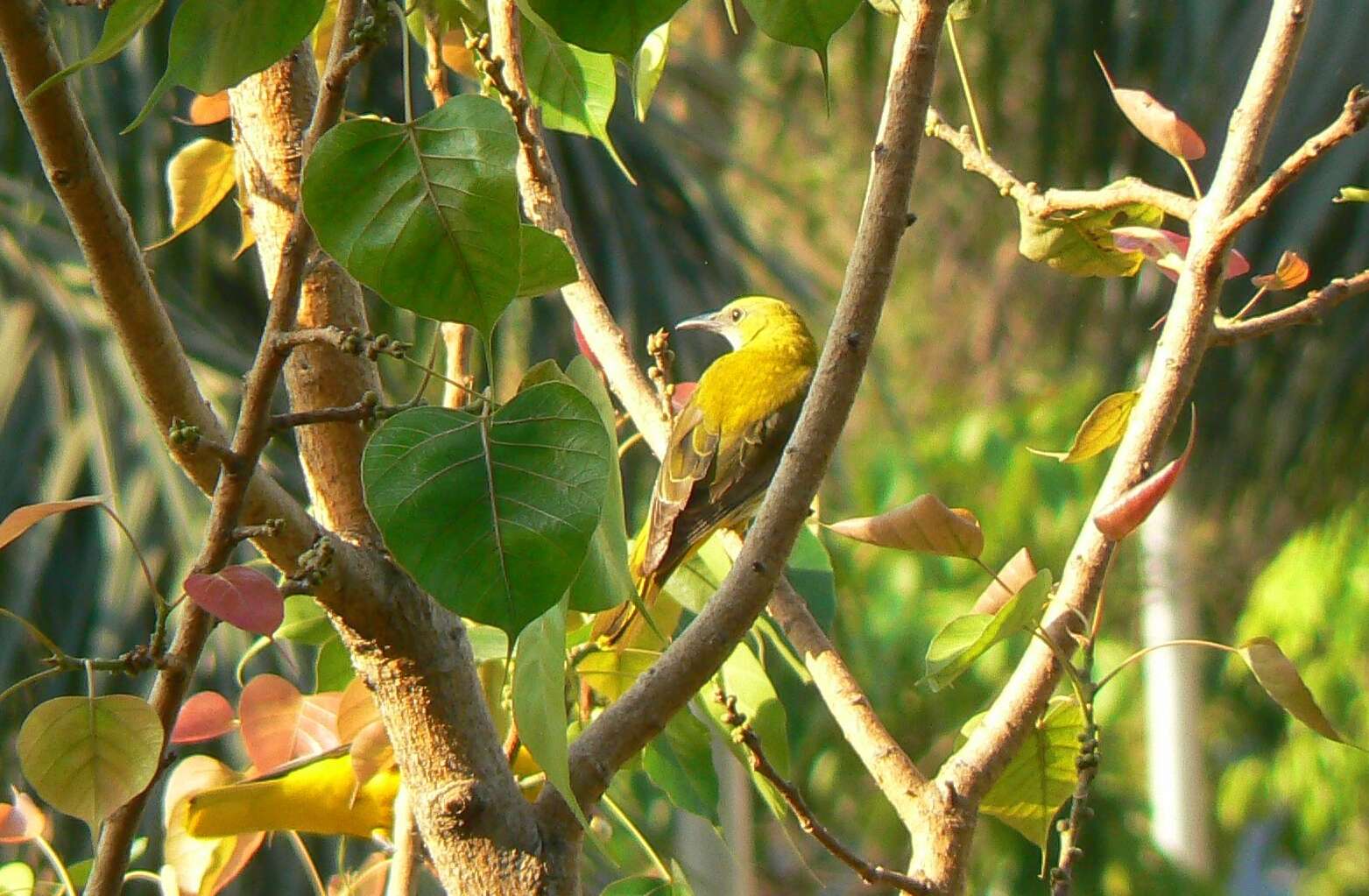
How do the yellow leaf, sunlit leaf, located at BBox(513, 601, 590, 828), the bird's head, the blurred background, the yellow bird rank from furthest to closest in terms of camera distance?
the blurred background < the bird's head < the yellow bird < the yellow leaf < sunlit leaf, located at BBox(513, 601, 590, 828)

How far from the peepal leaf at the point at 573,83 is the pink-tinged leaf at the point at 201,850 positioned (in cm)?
26

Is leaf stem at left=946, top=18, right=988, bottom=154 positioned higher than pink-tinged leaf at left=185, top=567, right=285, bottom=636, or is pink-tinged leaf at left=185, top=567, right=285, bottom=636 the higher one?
leaf stem at left=946, top=18, right=988, bottom=154

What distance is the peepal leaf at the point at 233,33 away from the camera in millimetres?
280

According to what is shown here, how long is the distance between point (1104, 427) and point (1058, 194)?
8 cm

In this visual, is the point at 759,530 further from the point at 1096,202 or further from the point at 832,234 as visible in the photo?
the point at 832,234

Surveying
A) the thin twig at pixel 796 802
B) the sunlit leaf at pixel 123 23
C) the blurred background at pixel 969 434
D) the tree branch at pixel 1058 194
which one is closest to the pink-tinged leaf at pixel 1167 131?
the tree branch at pixel 1058 194

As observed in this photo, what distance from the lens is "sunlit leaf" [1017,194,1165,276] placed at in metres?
0.53

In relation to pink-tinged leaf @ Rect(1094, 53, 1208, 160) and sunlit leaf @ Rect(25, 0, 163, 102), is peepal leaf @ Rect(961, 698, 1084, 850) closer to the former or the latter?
pink-tinged leaf @ Rect(1094, 53, 1208, 160)

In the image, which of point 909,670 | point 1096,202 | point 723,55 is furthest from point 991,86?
point 1096,202

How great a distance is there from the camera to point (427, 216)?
0.29 meters

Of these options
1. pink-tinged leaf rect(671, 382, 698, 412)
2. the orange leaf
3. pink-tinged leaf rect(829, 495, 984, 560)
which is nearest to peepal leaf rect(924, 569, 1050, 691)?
pink-tinged leaf rect(829, 495, 984, 560)

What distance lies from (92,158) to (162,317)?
0.04 m

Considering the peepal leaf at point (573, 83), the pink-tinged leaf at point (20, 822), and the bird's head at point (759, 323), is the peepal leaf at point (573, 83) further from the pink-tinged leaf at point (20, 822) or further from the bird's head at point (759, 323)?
the bird's head at point (759, 323)

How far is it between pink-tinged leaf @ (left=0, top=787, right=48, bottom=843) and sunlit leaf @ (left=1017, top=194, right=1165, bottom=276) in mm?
391
